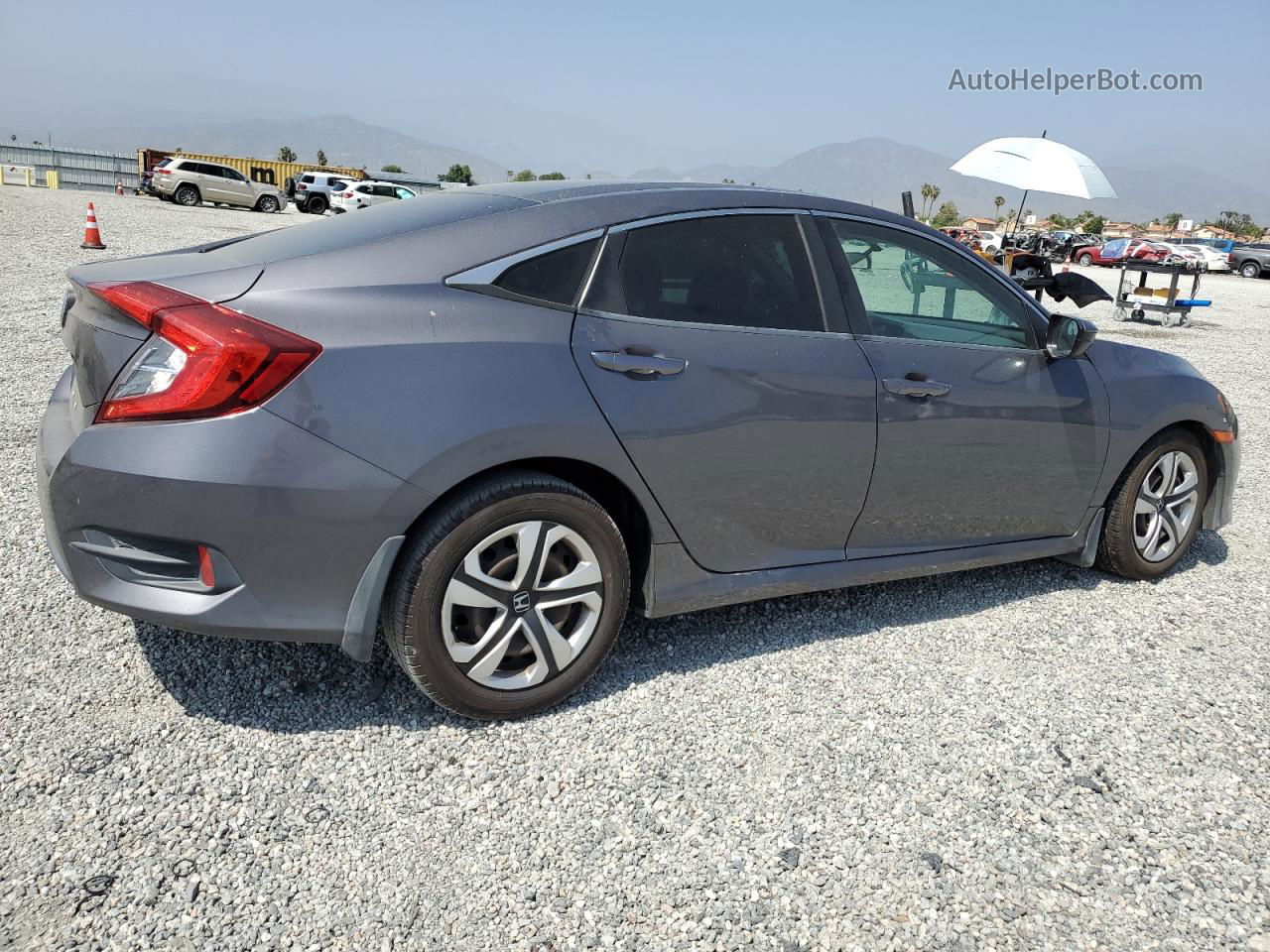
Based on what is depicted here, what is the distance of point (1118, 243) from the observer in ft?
129

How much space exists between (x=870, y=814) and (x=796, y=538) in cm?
99

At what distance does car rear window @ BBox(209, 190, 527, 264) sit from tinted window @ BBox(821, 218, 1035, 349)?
121 centimetres

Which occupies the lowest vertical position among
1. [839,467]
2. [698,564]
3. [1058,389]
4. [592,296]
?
[698,564]

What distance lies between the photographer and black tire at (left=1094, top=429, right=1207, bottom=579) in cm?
Answer: 419

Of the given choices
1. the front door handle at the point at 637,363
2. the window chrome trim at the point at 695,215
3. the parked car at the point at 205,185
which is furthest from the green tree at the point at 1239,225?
the front door handle at the point at 637,363

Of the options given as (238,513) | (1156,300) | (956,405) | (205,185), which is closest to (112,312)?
(238,513)

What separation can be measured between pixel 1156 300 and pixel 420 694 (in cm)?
1622

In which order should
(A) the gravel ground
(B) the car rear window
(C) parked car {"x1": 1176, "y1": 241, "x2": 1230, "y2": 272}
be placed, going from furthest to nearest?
1. (C) parked car {"x1": 1176, "y1": 241, "x2": 1230, "y2": 272}
2. (B) the car rear window
3. (A) the gravel ground

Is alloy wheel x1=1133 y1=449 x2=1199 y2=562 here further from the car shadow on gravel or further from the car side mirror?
the car side mirror

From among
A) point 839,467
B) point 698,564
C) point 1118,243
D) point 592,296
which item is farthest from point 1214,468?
point 1118,243

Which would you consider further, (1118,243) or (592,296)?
(1118,243)

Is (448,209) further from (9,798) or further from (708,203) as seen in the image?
(9,798)

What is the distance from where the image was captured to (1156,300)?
627 inches

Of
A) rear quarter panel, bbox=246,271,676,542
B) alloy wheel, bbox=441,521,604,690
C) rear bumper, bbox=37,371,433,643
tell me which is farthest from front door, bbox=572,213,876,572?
rear bumper, bbox=37,371,433,643
